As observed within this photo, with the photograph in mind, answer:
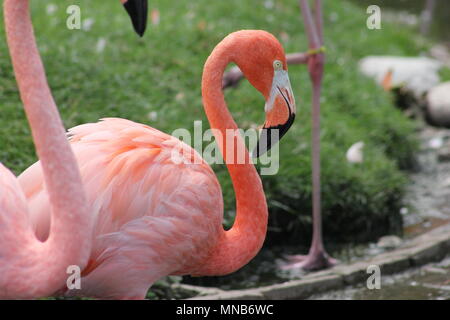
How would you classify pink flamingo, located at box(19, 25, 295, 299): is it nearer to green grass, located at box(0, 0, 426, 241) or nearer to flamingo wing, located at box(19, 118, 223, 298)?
flamingo wing, located at box(19, 118, 223, 298)

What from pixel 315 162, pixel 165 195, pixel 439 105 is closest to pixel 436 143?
pixel 439 105

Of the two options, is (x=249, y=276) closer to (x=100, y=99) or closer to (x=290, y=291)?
(x=290, y=291)

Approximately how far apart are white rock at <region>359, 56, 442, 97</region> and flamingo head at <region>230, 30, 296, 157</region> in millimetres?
4460

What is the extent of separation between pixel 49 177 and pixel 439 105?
5.37 meters

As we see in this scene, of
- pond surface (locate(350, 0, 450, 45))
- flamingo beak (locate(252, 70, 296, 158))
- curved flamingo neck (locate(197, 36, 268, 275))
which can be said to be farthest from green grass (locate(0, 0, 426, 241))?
pond surface (locate(350, 0, 450, 45))

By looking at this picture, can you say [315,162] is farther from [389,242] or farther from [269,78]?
[269,78]

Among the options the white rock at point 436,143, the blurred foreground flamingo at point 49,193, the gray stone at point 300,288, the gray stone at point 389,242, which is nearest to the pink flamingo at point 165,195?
the blurred foreground flamingo at point 49,193

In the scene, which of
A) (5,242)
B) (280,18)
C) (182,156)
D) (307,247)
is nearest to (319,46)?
(307,247)

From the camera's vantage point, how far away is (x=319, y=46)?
171 inches

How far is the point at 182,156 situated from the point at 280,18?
5471mm

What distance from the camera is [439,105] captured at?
702 centimetres

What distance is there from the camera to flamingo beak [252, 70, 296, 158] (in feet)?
9.32

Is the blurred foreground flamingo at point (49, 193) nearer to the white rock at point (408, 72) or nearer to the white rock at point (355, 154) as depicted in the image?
the white rock at point (355, 154)
